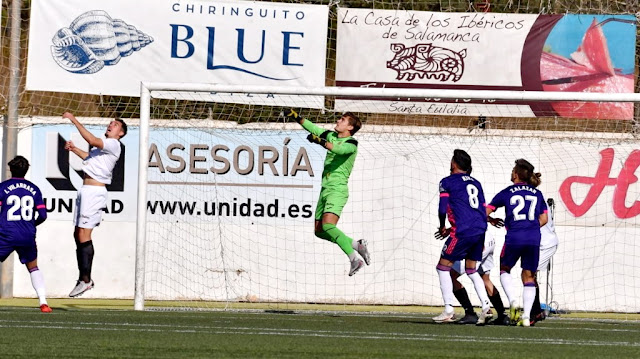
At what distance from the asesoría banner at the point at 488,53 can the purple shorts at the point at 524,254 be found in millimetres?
4992

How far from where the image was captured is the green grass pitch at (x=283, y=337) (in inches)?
335

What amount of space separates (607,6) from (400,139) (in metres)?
3.53

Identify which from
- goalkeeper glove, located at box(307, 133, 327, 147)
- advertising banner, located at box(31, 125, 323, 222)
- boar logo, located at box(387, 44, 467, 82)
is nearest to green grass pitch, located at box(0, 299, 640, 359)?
goalkeeper glove, located at box(307, 133, 327, 147)

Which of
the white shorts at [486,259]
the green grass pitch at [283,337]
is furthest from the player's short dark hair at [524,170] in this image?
the white shorts at [486,259]

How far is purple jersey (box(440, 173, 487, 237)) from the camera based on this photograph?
12305 mm

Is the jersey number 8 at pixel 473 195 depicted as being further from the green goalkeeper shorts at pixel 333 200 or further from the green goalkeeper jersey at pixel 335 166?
the green goalkeeper shorts at pixel 333 200

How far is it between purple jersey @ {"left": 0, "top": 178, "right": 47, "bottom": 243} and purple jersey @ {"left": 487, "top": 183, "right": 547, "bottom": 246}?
478 centimetres

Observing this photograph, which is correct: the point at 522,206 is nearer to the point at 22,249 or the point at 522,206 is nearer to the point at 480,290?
the point at 480,290

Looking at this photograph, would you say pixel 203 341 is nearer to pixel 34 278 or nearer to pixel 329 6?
pixel 34 278

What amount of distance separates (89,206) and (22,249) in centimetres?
120

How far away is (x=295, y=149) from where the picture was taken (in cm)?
1695

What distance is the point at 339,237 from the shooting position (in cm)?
1341

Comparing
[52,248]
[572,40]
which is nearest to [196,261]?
[52,248]

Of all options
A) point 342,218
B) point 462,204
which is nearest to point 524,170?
point 462,204
